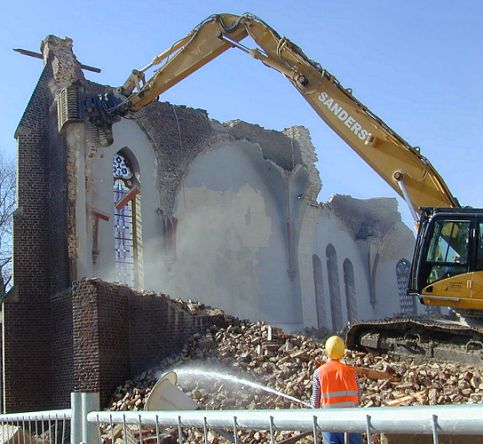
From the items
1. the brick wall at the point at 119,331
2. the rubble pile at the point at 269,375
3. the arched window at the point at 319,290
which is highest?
the arched window at the point at 319,290

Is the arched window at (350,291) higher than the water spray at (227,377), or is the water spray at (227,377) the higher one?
the arched window at (350,291)

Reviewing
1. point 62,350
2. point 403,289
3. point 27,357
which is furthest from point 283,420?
point 403,289

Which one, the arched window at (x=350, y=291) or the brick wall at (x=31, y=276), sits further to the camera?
the arched window at (x=350, y=291)

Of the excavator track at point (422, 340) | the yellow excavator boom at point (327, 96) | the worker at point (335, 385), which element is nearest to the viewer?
the worker at point (335, 385)

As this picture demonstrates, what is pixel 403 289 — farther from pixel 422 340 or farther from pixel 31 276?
pixel 422 340

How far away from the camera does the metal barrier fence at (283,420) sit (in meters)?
2.37

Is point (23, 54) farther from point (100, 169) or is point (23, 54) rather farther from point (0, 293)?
point (0, 293)

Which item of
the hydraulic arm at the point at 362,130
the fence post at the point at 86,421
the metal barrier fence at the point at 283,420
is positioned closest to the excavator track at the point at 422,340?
the hydraulic arm at the point at 362,130

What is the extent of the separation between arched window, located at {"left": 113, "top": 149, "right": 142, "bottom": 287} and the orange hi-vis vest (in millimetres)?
14079

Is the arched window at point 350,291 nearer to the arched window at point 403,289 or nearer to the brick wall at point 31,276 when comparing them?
the arched window at point 403,289

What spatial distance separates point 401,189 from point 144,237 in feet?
32.1

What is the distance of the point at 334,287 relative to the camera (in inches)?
1139

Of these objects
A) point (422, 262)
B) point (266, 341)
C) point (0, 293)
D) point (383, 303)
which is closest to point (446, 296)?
point (422, 262)

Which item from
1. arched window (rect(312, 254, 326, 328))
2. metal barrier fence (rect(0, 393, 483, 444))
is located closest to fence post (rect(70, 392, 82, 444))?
metal barrier fence (rect(0, 393, 483, 444))
